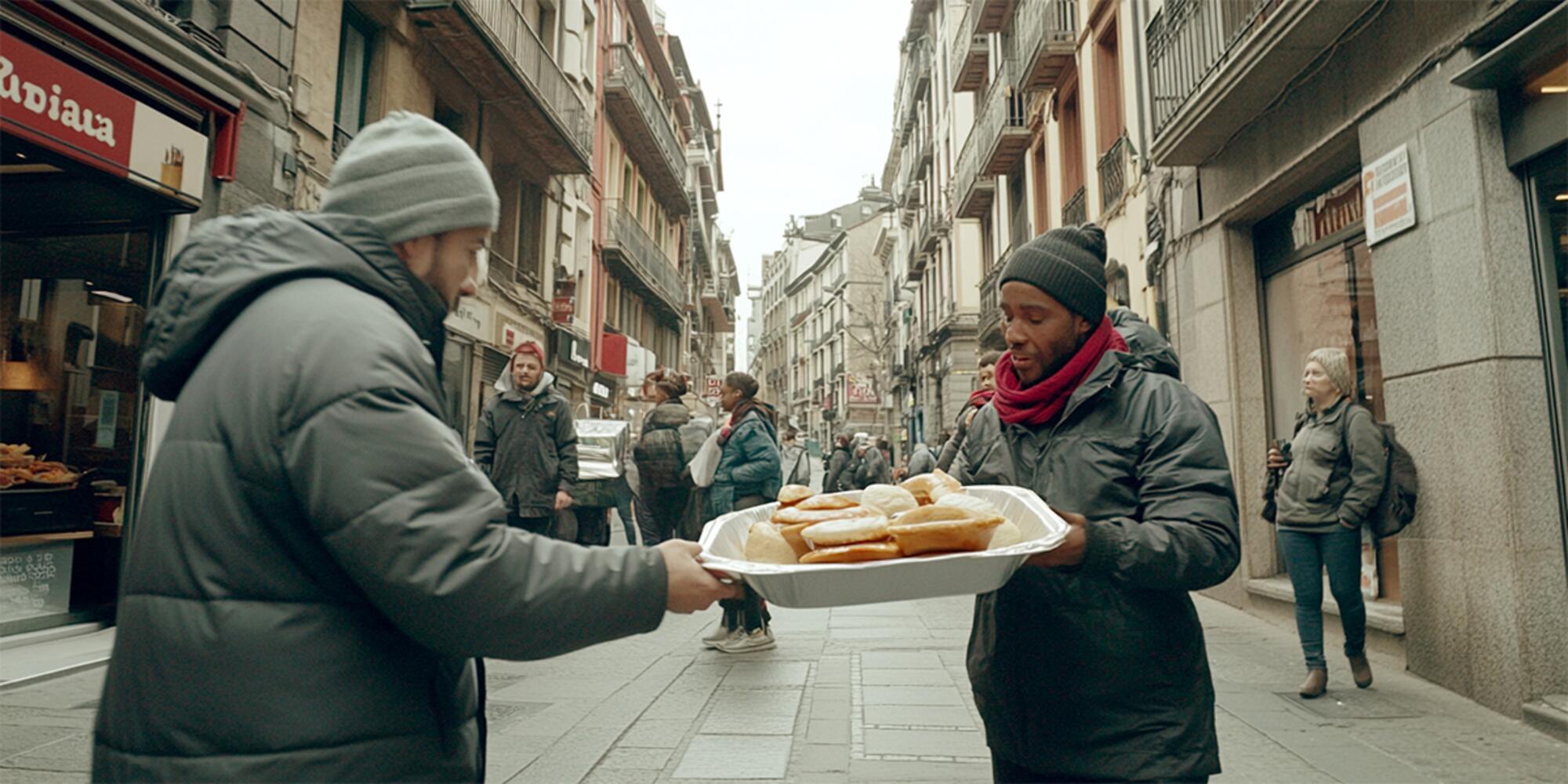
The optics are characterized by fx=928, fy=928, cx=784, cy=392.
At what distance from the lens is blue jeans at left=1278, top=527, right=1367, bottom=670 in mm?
5324

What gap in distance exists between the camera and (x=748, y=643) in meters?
6.58

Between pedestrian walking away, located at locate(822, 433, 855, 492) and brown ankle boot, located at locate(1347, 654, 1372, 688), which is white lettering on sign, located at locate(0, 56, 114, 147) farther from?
pedestrian walking away, located at locate(822, 433, 855, 492)

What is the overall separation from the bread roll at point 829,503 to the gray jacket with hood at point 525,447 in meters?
4.55

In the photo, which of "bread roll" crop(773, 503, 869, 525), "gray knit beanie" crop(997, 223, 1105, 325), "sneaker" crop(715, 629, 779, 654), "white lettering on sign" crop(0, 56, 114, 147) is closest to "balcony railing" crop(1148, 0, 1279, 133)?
"sneaker" crop(715, 629, 779, 654)

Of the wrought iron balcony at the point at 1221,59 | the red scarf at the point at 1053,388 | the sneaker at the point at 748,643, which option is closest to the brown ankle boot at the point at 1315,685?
the sneaker at the point at 748,643

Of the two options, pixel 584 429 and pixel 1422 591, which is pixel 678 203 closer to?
pixel 584 429

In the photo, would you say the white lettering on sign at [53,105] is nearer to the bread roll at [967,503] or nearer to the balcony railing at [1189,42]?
the bread roll at [967,503]

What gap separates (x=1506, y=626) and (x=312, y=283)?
593cm

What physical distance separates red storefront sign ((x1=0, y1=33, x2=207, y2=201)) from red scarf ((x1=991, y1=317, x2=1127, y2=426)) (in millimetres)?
6470

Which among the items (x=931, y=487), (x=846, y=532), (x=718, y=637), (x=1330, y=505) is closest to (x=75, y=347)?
(x=718, y=637)

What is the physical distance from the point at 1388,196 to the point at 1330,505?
2.23 meters

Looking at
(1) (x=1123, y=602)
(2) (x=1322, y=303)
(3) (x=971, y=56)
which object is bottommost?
(1) (x=1123, y=602)

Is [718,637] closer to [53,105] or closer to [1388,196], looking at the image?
[1388,196]

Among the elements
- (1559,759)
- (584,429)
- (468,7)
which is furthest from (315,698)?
(468,7)
